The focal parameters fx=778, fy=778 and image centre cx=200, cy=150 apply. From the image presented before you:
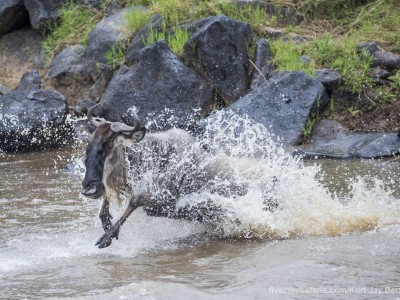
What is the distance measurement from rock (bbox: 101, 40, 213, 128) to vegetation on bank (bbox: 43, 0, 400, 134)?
0.53 metres

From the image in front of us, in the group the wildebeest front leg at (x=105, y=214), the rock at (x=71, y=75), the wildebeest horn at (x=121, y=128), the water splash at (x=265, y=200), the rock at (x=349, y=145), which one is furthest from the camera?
the rock at (x=71, y=75)

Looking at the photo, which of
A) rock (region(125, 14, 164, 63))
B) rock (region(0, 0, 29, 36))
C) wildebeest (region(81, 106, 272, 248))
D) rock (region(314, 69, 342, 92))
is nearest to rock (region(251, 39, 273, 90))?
rock (region(314, 69, 342, 92))

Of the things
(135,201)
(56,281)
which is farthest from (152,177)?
Answer: (56,281)

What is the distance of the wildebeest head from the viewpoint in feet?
18.5

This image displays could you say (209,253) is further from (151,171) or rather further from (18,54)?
(18,54)

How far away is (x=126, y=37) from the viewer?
464 inches

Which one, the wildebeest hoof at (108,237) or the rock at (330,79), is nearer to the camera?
the wildebeest hoof at (108,237)

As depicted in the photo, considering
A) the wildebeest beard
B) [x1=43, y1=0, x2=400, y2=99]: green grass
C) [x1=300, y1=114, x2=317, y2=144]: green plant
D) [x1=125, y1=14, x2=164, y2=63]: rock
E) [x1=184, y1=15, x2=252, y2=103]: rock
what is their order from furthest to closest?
[x1=125, y1=14, x2=164, y2=63]: rock < [x1=184, y1=15, x2=252, y2=103]: rock < [x1=43, y1=0, x2=400, y2=99]: green grass < [x1=300, y1=114, x2=317, y2=144]: green plant < the wildebeest beard

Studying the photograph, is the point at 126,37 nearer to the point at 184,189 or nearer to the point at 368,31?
the point at 368,31

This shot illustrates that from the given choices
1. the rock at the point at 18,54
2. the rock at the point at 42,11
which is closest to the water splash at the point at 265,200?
the rock at the point at 18,54

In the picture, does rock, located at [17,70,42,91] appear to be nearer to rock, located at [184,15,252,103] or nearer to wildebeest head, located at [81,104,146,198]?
rock, located at [184,15,252,103]

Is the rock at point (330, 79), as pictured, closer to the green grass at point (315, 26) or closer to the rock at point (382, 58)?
the green grass at point (315, 26)

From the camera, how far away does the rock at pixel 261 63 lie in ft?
34.4

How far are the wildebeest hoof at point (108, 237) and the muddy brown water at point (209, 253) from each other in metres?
0.11
